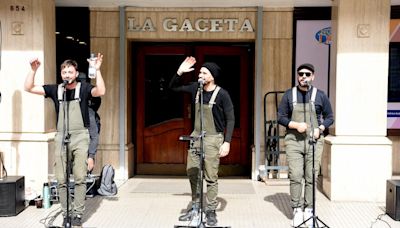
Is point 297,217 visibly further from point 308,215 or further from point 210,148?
point 210,148

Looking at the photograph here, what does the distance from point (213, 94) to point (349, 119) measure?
2.22 m

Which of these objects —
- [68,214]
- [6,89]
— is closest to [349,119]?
[68,214]

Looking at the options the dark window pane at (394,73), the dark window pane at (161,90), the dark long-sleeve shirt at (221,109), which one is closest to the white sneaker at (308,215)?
the dark long-sleeve shirt at (221,109)

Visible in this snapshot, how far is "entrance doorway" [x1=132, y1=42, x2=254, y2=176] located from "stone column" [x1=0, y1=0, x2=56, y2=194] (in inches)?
90.6

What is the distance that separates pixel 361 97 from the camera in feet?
21.5

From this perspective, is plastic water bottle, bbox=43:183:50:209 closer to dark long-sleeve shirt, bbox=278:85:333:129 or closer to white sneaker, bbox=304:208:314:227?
dark long-sleeve shirt, bbox=278:85:333:129

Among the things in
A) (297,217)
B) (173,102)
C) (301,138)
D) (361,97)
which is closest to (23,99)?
(173,102)

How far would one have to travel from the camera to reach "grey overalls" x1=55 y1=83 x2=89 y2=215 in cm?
511

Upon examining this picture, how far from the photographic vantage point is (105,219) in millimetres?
5805

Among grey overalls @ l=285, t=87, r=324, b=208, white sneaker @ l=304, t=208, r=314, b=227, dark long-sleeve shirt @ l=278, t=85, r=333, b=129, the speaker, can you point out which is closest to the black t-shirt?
the speaker

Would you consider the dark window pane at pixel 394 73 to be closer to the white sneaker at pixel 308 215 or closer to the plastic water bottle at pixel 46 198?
the white sneaker at pixel 308 215

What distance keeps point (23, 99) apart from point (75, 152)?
1992 millimetres

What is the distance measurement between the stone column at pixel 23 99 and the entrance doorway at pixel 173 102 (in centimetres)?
230

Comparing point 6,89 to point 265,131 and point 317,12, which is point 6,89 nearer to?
point 265,131
